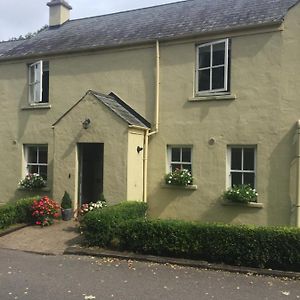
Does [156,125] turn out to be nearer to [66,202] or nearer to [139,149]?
[139,149]

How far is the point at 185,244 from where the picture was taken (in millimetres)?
9547

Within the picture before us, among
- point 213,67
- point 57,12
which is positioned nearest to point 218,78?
point 213,67

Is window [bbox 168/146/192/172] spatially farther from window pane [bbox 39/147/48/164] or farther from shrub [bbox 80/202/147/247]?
window pane [bbox 39/147/48/164]

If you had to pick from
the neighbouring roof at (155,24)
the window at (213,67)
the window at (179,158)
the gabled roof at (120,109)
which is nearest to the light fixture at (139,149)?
the gabled roof at (120,109)

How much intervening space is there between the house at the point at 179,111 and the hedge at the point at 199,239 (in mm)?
2519

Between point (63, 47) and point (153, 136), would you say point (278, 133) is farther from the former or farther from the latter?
point (63, 47)

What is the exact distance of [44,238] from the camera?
11711 millimetres

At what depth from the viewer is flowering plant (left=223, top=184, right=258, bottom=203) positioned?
12367 millimetres

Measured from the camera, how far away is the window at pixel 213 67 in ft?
42.9

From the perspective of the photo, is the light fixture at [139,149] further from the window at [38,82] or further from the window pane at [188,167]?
the window at [38,82]

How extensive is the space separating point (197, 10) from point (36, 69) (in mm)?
Answer: 6511

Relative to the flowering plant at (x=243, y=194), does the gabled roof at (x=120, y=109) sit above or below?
above

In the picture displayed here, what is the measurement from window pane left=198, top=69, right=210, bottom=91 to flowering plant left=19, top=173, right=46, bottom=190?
6902mm

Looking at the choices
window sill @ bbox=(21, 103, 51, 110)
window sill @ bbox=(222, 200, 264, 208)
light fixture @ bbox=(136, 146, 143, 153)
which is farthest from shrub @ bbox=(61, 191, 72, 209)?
window sill @ bbox=(222, 200, 264, 208)
